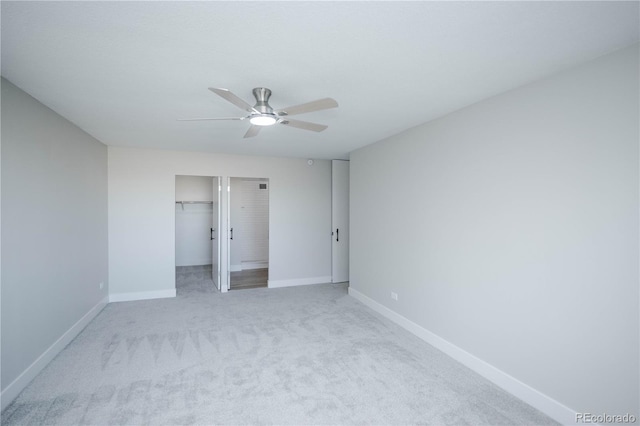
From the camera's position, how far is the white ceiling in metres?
1.55

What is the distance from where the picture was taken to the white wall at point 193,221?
292 inches

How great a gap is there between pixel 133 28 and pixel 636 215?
298 cm

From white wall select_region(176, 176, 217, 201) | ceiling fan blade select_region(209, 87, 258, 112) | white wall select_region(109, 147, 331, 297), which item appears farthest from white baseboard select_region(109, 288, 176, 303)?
ceiling fan blade select_region(209, 87, 258, 112)

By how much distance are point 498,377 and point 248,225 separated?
5.93 metres

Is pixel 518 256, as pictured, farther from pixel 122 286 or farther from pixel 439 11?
pixel 122 286

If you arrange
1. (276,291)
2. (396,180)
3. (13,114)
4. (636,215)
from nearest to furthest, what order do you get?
(636,215)
(13,114)
(396,180)
(276,291)

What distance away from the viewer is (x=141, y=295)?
508 centimetres

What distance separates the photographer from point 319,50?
6.29 feet

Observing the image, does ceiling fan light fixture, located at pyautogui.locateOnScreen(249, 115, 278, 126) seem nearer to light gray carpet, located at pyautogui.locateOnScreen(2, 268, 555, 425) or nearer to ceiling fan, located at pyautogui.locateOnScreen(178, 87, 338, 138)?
ceiling fan, located at pyautogui.locateOnScreen(178, 87, 338, 138)

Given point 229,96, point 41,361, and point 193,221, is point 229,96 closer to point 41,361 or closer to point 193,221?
point 41,361

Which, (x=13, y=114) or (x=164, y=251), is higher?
(x=13, y=114)

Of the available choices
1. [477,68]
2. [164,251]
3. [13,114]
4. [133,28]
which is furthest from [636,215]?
[164,251]

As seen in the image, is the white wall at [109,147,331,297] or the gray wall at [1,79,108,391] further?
the white wall at [109,147,331,297]

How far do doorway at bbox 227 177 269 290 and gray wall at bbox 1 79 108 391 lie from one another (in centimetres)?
337
